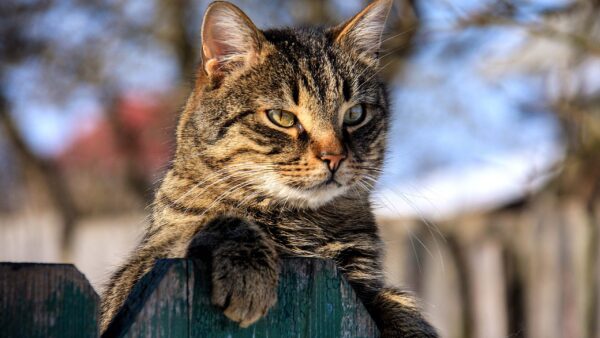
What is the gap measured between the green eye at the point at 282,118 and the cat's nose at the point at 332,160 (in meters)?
0.20

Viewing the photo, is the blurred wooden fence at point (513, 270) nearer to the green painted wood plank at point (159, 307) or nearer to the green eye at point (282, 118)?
the green eye at point (282, 118)

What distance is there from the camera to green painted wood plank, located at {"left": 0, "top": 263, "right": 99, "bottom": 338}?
53.3 inches

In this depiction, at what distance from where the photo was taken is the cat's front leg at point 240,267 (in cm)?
164

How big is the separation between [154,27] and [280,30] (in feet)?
19.4

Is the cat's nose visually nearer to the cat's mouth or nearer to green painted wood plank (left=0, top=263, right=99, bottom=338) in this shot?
the cat's mouth

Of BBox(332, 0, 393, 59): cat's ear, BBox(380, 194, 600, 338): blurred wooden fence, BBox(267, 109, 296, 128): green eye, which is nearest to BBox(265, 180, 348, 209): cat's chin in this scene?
BBox(267, 109, 296, 128): green eye

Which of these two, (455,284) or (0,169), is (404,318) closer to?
(455,284)

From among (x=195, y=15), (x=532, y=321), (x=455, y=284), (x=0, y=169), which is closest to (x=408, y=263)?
(x=455, y=284)

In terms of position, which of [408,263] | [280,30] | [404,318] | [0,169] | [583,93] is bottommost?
[404,318]

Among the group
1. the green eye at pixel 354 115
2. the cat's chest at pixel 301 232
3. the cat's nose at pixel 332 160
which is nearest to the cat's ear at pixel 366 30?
the green eye at pixel 354 115

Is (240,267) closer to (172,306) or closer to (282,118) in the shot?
(172,306)

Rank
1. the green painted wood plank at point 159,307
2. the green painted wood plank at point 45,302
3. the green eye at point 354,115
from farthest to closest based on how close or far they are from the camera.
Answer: the green eye at point 354,115
the green painted wood plank at point 159,307
the green painted wood plank at point 45,302

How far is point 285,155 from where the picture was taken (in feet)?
8.98

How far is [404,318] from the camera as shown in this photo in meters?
2.30
